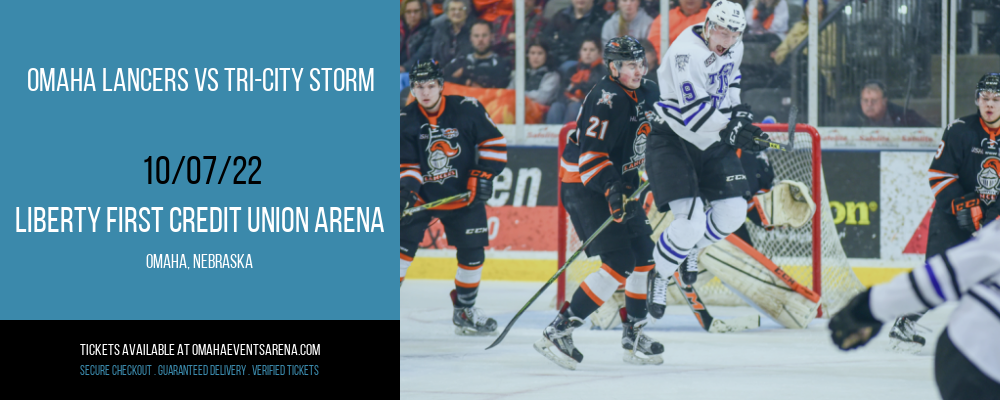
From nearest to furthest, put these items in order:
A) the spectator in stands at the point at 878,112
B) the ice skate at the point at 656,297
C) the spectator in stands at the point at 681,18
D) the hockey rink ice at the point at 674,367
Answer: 1. the hockey rink ice at the point at 674,367
2. the ice skate at the point at 656,297
3. the spectator in stands at the point at 878,112
4. the spectator in stands at the point at 681,18

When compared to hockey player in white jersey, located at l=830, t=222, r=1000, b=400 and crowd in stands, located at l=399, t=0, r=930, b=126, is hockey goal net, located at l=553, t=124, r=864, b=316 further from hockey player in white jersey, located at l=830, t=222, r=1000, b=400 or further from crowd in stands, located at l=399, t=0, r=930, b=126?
hockey player in white jersey, located at l=830, t=222, r=1000, b=400

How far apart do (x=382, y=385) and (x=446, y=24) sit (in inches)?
175

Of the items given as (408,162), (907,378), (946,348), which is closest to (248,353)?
(408,162)

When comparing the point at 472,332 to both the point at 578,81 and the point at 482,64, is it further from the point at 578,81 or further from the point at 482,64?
the point at 482,64

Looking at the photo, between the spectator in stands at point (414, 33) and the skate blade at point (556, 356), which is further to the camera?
the spectator in stands at point (414, 33)

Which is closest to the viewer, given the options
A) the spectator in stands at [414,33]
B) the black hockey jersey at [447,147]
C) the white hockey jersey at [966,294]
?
the white hockey jersey at [966,294]

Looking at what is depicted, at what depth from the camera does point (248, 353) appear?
11.3ft

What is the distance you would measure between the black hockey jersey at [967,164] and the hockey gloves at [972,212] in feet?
0.09

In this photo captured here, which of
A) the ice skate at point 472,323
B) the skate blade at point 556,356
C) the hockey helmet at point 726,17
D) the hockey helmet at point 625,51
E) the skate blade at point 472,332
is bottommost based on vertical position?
the skate blade at point 472,332

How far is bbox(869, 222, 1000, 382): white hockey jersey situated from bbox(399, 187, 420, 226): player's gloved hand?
122 inches

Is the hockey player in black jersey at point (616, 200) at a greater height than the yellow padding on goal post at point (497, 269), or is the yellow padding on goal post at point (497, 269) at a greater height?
the hockey player in black jersey at point (616, 200)

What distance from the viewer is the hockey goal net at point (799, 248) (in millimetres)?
5289

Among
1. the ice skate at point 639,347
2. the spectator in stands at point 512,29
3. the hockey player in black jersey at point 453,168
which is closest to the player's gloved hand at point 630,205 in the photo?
the ice skate at point 639,347

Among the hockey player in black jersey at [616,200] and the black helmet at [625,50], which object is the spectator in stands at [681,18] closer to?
the hockey player in black jersey at [616,200]
